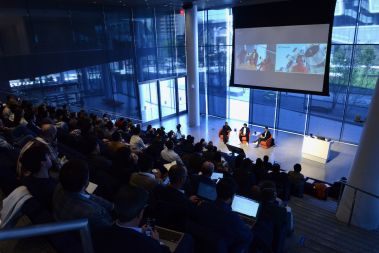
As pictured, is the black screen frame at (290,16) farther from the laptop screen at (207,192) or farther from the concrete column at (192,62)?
the laptop screen at (207,192)

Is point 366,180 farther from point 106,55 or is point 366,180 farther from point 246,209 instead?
point 106,55

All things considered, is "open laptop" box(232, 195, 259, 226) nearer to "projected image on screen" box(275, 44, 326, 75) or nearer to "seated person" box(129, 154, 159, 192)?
"seated person" box(129, 154, 159, 192)

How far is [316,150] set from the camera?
36.0 ft

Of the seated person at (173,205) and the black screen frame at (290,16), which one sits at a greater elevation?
the black screen frame at (290,16)

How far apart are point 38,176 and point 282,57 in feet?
37.9

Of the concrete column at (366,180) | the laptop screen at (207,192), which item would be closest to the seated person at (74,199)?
the laptop screen at (207,192)

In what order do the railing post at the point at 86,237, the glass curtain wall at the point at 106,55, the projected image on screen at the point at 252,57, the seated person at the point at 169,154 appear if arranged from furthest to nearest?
the projected image on screen at the point at 252,57
the glass curtain wall at the point at 106,55
the seated person at the point at 169,154
the railing post at the point at 86,237

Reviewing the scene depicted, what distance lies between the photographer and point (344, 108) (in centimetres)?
1220

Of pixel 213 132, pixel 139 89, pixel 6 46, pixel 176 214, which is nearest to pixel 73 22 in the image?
pixel 6 46

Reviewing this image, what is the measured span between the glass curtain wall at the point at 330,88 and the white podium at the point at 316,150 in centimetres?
214

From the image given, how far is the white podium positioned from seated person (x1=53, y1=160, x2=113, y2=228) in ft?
32.5

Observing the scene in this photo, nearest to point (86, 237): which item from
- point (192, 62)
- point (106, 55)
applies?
point (106, 55)

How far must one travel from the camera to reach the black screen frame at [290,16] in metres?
10.8

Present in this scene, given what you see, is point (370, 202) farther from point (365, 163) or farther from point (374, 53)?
point (374, 53)
